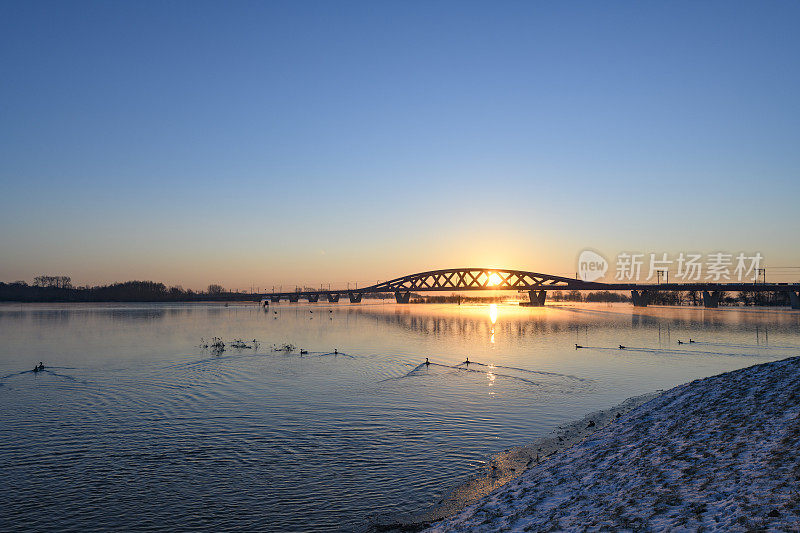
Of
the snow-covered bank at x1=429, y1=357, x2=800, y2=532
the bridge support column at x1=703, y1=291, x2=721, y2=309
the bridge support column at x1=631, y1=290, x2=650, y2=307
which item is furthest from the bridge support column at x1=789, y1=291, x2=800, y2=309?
the snow-covered bank at x1=429, y1=357, x2=800, y2=532

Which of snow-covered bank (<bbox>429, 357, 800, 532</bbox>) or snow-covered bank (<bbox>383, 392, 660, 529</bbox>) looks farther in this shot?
snow-covered bank (<bbox>383, 392, 660, 529</bbox>)

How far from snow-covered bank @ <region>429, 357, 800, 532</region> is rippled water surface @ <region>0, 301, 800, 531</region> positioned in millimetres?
2836

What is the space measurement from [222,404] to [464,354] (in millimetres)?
22502

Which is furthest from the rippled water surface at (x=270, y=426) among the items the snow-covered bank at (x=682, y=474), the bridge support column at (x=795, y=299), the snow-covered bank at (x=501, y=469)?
the bridge support column at (x=795, y=299)

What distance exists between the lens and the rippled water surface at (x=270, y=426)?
10789 millimetres

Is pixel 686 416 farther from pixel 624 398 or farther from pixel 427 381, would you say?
pixel 427 381

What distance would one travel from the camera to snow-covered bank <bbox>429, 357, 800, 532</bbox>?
7035 millimetres

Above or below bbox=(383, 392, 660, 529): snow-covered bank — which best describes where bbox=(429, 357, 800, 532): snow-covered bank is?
above

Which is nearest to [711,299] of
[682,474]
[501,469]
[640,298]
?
[640,298]

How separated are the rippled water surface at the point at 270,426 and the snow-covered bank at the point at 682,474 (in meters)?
2.84

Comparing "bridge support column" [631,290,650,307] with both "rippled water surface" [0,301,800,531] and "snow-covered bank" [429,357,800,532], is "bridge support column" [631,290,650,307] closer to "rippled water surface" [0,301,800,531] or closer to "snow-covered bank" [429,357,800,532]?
"rippled water surface" [0,301,800,531]

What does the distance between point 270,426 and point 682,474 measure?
1267cm

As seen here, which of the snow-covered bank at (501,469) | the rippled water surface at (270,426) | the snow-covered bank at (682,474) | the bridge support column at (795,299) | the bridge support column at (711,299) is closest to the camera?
the snow-covered bank at (682,474)

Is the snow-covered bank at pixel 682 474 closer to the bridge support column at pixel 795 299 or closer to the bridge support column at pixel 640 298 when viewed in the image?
the bridge support column at pixel 795 299
